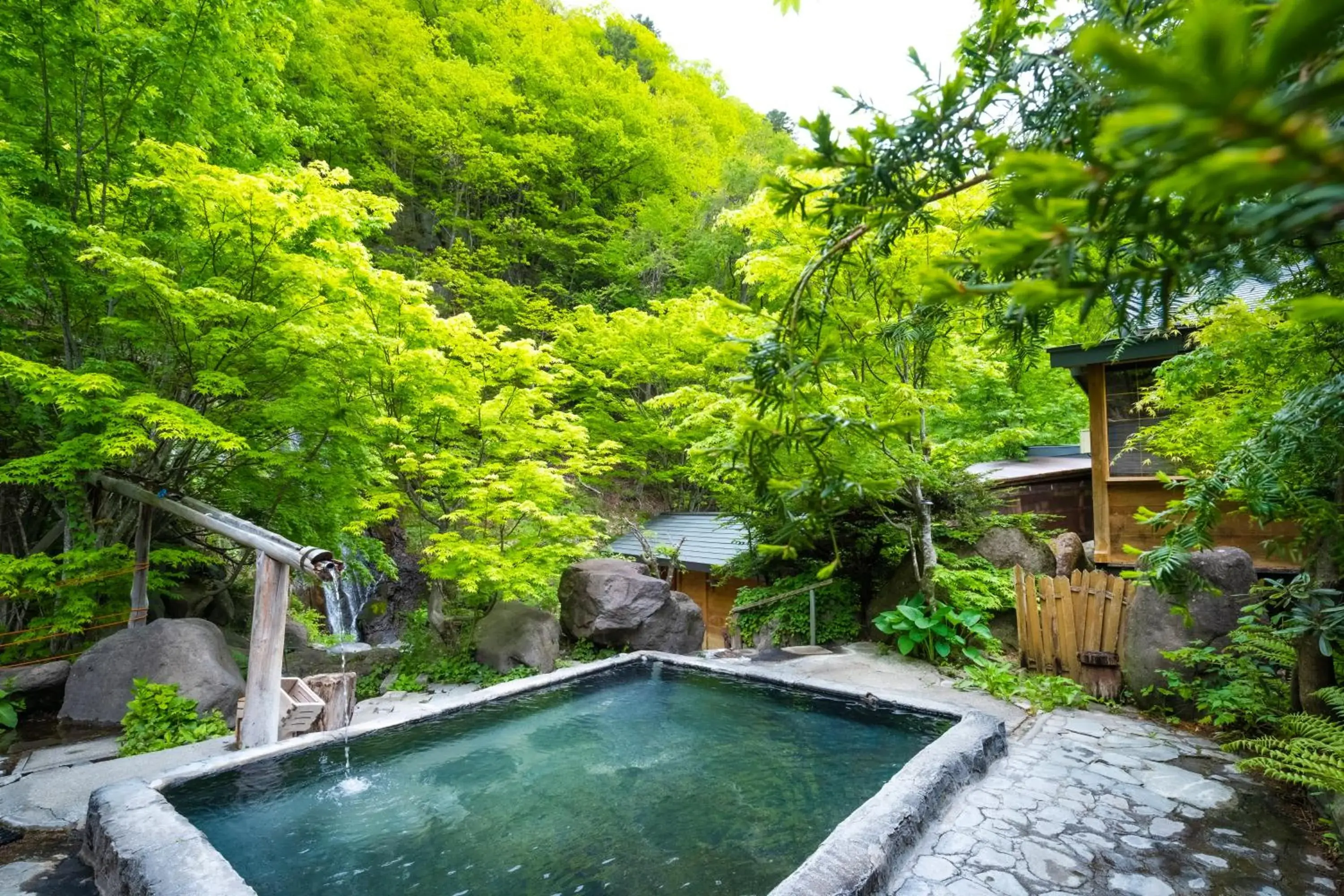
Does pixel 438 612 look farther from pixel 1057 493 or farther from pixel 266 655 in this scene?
pixel 1057 493

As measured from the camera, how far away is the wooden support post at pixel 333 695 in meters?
5.40

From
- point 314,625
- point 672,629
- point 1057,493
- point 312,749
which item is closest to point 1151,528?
point 1057,493

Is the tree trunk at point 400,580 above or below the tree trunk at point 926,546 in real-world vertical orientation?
below

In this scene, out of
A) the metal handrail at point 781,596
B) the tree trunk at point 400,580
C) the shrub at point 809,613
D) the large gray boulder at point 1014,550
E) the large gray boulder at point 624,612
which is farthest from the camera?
the tree trunk at point 400,580

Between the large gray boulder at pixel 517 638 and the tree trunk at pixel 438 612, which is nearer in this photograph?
the large gray boulder at pixel 517 638

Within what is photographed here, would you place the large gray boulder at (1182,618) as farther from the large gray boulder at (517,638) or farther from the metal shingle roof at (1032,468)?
the large gray boulder at (517,638)

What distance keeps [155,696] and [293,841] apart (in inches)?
120

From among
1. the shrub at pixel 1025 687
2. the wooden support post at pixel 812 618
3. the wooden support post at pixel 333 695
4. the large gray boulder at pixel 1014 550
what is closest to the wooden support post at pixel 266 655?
the wooden support post at pixel 333 695

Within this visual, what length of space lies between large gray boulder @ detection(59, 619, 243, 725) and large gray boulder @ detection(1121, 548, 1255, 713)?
27.9 ft

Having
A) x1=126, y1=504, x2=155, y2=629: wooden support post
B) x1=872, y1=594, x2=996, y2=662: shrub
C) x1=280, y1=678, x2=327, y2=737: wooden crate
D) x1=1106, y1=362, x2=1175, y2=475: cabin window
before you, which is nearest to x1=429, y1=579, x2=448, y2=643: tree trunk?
x1=280, y1=678, x2=327, y2=737: wooden crate

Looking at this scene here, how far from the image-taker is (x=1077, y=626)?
5836 mm

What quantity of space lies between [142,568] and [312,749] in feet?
12.4

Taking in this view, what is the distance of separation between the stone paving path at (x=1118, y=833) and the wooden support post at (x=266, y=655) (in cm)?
483

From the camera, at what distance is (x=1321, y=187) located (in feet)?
2.01
